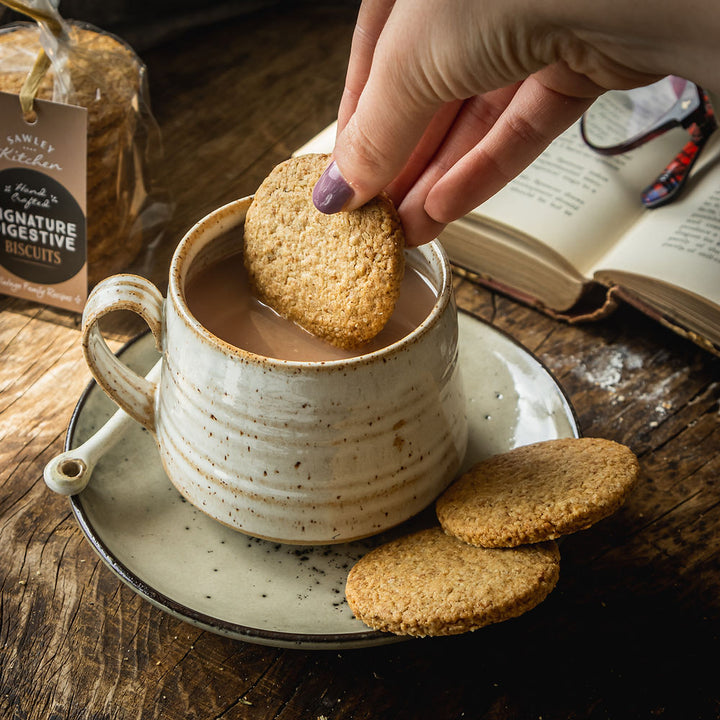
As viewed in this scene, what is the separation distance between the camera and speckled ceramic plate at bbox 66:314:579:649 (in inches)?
34.4

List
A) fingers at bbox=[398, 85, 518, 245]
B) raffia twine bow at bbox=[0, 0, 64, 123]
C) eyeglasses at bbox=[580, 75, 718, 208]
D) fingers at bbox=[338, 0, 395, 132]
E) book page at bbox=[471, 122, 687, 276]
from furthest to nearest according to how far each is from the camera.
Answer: eyeglasses at bbox=[580, 75, 718, 208]
book page at bbox=[471, 122, 687, 276]
raffia twine bow at bbox=[0, 0, 64, 123]
fingers at bbox=[398, 85, 518, 245]
fingers at bbox=[338, 0, 395, 132]

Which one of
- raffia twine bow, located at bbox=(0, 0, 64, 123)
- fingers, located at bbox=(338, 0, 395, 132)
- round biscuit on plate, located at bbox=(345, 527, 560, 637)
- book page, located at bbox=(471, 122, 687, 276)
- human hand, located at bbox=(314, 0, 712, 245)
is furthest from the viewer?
book page, located at bbox=(471, 122, 687, 276)

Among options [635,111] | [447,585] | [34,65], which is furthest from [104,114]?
[635,111]

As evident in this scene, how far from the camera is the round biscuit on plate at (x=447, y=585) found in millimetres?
814

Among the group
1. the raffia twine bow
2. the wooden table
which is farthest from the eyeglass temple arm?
the raffia twine bow

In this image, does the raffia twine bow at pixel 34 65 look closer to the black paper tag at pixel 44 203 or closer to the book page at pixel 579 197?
the black paper tag at pixel 44 203

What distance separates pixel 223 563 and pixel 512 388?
476 mm

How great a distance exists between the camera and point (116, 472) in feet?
3.46

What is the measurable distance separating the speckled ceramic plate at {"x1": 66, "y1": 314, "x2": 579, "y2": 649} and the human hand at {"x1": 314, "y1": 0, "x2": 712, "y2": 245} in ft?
0.95

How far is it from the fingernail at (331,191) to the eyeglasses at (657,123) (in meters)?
0.88

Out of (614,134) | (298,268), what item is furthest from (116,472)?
(614,134)

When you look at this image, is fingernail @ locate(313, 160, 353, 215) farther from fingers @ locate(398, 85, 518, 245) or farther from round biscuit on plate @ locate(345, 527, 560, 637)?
round biscuit on plate @ locate(345, 527, 560, 637)

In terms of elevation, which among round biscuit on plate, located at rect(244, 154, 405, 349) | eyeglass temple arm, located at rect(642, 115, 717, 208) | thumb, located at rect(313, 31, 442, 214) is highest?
thumb, located at rect(313, 31, 442, 214)

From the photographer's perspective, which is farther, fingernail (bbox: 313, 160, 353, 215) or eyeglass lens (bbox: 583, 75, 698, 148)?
eyeglass lens (bbox: 583, 75, 698, 148)
